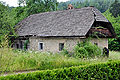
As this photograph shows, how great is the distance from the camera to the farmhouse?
51.3 ft

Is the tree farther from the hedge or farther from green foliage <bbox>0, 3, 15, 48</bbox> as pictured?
the hedge

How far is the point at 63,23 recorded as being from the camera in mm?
17922

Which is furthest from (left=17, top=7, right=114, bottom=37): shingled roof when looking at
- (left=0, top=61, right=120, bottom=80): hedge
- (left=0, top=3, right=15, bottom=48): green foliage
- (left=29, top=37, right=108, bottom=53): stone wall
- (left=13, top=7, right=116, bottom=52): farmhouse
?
(left=0, top=61, right=120, bottom=80): hedge

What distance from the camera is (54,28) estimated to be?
1783 cm

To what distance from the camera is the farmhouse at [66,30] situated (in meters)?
15.6

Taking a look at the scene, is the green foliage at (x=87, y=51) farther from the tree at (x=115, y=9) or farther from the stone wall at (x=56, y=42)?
the tree at (x=115, y=9)

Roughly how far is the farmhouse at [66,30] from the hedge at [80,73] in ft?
18.1

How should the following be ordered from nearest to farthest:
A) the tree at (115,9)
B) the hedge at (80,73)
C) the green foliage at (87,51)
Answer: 1. the hedge at (80,73)
2. the green foliage at (87,51)
3. the tree at (115,9)

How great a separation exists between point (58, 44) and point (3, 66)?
8.73 meters

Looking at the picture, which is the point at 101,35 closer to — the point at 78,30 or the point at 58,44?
the point at 78,30

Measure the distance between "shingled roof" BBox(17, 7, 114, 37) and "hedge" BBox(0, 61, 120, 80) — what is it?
18.4ft

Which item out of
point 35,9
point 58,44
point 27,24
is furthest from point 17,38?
point 35,9

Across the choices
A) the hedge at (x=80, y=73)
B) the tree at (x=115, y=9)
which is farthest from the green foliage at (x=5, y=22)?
the tree at (x=115, y=9)

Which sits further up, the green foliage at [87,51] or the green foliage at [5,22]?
the green foliage at [5,22]
